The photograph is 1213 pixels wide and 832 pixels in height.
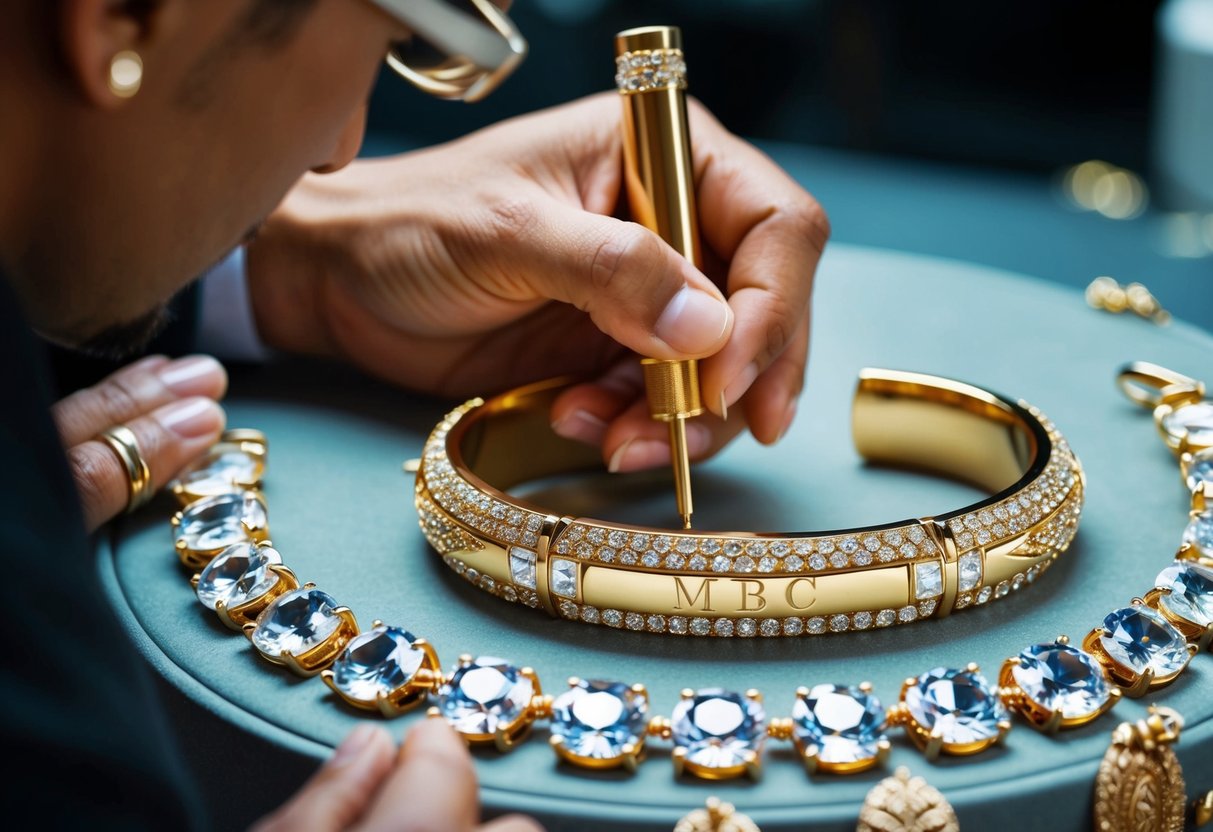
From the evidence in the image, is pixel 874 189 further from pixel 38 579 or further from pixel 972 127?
pixel 38 579

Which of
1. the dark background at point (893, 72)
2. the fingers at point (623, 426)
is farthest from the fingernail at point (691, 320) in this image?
the dark background at point (893, 72)

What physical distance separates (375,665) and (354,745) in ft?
0.26

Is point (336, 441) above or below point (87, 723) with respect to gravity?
below

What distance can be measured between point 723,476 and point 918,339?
0.26 metres

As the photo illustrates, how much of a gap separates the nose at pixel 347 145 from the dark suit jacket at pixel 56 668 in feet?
0.77

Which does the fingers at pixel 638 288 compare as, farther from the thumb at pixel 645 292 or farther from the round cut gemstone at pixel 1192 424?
the round cut gemstone at pixel 1192 424

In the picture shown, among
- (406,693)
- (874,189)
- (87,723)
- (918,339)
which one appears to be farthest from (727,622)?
(874,189)

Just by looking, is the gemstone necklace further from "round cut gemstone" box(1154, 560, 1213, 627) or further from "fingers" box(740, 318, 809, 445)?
"fingers" box(740, 318, 809, 445)

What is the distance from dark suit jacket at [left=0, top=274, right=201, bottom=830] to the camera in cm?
46

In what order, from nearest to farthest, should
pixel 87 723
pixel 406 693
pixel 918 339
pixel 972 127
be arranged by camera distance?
pixel 87 723, pixel 406 693, pixel 918 339, pixel 972 127

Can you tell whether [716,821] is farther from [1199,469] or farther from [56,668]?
[1199,469]

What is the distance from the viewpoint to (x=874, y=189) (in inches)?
98.1

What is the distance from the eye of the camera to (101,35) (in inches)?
21.3

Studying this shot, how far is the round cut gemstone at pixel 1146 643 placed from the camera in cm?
62
